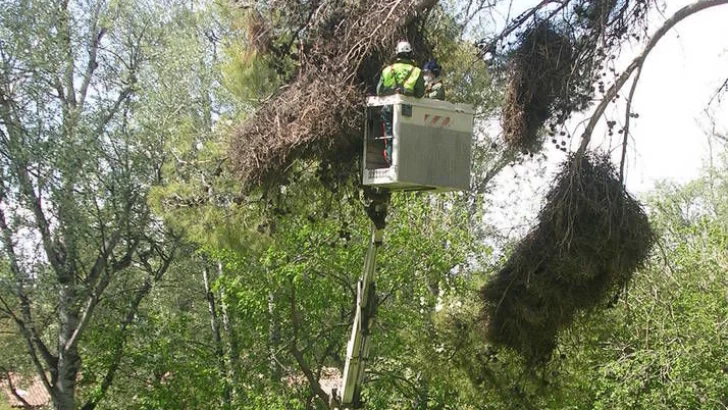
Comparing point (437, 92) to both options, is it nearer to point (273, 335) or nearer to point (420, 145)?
point (420, 145)

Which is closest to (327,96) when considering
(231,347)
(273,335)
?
(273,335)

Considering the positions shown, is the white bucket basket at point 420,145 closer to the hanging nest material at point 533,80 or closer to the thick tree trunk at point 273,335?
the hanging nest material at point 533,80

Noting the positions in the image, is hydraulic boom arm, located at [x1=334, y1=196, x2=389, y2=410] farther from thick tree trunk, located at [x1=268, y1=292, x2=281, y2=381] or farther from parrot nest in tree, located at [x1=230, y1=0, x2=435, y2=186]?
thick tree trunk, located at [x1=268, y1=292, x2=281, y2=381]

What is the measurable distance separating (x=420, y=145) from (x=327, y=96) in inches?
26.6

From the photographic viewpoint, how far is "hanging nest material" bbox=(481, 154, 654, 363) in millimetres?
5539

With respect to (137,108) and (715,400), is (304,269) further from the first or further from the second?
(715,400)

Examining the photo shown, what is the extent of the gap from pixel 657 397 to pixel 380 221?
22.9 ft

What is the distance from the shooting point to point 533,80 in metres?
5.65

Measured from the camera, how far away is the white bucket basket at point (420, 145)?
585 cm

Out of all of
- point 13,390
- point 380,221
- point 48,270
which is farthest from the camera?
point 13,390

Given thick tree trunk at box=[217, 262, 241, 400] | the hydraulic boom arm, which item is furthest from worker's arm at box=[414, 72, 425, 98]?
thick tree trunk at box=[217, 262, 241, 400]

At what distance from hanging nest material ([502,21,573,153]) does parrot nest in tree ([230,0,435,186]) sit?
73 centimetres

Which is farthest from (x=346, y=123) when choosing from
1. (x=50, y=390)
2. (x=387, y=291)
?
(x=50, y=390)

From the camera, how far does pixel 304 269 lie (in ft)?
38.7
